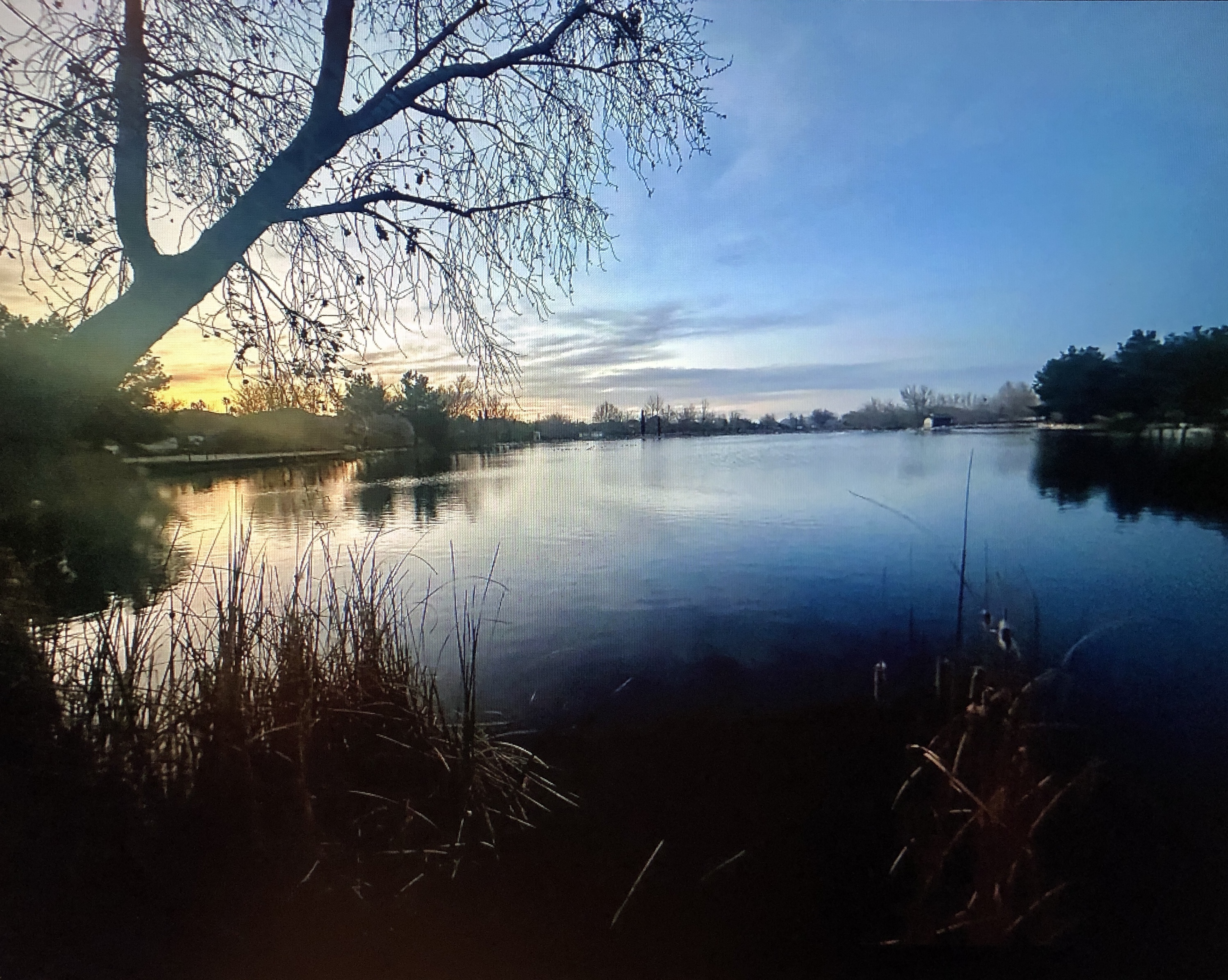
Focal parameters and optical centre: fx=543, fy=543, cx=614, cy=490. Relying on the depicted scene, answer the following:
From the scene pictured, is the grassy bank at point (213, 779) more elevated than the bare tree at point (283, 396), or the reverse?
the bare tree at point (283, 396)

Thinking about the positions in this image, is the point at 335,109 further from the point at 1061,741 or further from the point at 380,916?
the point at 1061,741

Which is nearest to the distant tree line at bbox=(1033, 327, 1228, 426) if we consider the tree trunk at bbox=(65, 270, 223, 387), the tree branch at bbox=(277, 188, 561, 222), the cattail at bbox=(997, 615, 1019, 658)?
the cattail at bbox=(997, 615, 1019, 658)

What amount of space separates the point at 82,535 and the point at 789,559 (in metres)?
6.60

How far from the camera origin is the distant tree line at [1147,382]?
3750 millimetres

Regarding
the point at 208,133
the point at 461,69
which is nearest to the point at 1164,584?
the point at 461,69

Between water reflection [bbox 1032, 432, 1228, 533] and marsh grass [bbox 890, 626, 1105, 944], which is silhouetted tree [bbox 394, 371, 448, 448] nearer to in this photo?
marsh grass [bbox 890, 626, 1105, 944]

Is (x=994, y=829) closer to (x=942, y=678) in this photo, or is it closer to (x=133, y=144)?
(x=942, y=678)

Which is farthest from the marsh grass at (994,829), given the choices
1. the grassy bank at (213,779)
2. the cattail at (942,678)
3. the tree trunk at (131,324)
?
the tree trunk at (131,324)

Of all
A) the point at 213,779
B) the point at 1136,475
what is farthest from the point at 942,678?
the point at 1136,475

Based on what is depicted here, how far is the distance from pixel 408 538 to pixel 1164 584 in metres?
7.54

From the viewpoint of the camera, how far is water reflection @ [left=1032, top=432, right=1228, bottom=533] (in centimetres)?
575

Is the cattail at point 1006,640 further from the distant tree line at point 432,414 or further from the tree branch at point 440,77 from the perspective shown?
the tree branch at point 440,77

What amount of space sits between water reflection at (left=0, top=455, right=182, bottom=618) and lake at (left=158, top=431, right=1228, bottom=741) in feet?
0.83

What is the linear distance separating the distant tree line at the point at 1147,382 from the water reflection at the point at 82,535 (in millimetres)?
5826
